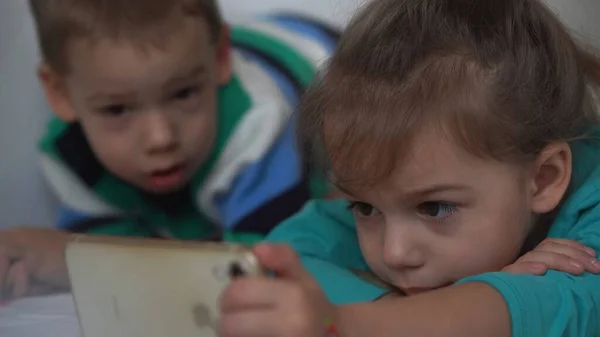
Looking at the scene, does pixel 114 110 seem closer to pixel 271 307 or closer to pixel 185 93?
pixel 185 93

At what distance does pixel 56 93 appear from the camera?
95 cm

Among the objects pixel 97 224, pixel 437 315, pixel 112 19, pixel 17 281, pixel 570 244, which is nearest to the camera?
pixel 437 315

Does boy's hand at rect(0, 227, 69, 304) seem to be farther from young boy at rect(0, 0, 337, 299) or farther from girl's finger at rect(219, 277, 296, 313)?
girl's finger at rect(219, 277, 296, 313)

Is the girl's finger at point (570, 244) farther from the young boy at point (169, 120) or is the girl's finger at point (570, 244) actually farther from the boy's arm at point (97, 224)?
the boy's arm at point (97, 224)

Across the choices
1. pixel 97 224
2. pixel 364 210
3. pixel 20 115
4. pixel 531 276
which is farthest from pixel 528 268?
pixel 20 115

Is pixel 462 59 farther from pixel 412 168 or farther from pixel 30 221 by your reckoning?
pixel 30 221

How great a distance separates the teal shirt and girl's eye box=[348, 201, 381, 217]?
0.06m

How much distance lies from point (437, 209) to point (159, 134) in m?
0.35

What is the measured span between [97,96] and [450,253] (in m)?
0.42

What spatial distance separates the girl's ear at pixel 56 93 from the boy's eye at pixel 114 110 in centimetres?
7

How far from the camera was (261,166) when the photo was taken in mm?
907

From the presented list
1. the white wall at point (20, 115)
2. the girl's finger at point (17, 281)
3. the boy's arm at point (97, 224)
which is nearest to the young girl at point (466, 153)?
the girl's finger at point (17, 281)

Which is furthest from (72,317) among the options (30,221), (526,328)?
(30,221)

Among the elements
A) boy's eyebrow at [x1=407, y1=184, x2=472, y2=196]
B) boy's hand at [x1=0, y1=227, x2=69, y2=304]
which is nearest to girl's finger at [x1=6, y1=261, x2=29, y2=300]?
boy's hand at [x1=0, y1=227, x2=69, y2=304]
